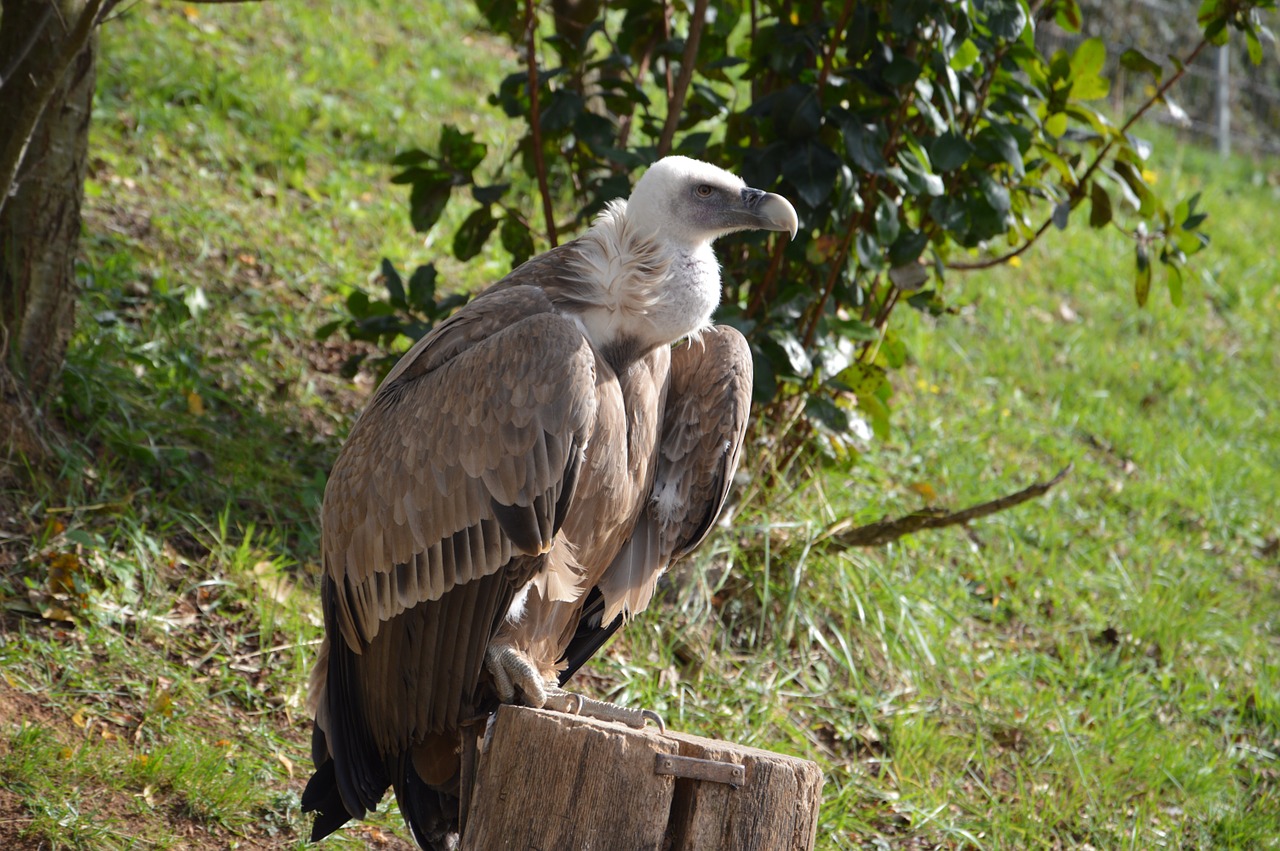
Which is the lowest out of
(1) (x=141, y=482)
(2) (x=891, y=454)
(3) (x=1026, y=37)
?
(1) (x=141, y=482)

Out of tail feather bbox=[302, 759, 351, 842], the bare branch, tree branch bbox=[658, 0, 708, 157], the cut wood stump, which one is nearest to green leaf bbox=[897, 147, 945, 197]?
tree branch bbox=[658, 0, 708, 157]

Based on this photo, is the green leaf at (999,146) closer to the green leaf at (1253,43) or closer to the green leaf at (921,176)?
the green leaf at (921,176)

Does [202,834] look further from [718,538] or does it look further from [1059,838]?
[1059,838]

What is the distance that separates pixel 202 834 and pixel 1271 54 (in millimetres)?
14098

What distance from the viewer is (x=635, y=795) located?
7.27 feet

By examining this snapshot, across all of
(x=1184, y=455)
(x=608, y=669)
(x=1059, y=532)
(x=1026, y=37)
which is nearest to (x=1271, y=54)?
(x=1184, y=455)

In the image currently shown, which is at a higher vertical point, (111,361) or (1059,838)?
(111,361)

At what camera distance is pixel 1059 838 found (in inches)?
160

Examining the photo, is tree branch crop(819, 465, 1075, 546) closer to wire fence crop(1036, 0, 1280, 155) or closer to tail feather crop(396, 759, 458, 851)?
tail feather crop(396, 759, 458, 851)

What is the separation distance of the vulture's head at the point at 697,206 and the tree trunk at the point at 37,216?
7.42 feet

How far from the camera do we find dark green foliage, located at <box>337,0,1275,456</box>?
3.83 m

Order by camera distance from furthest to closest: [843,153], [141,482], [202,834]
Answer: [141,482] → [843,153] → [202,834]

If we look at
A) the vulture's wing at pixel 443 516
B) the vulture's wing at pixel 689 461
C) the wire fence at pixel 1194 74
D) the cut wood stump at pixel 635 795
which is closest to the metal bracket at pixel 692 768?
the cut wood stump at pixel 635 795

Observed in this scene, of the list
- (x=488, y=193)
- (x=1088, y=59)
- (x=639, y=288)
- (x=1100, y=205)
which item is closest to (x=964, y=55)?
(x=1088, y=59)
